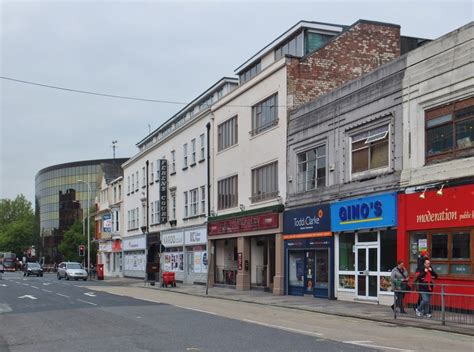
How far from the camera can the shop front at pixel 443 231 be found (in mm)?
18172

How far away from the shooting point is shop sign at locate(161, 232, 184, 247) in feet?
144

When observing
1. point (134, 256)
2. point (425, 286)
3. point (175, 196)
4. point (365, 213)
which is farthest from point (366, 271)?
point (134, 256)

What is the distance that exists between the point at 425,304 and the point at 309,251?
1020cm

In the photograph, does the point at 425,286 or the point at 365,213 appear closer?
the point at 425,286

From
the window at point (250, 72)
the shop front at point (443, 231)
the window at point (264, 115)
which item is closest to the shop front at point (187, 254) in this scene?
the window at point (264, 115)

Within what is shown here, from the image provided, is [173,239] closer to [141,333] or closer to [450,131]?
[450,131]

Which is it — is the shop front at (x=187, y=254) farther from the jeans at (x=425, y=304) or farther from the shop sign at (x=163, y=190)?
the jeans at (x=425, y=304)

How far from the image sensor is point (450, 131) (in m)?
19.3

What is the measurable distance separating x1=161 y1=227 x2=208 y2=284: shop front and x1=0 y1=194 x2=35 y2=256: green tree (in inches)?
3525

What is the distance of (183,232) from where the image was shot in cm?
4331

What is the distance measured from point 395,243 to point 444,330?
22.2ft

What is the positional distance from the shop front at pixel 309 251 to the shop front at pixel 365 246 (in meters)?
0.58

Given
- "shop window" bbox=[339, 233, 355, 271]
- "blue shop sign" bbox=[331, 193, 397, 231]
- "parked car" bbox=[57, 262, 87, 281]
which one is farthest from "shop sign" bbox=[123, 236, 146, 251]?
"blue shop sign" bbox=[331, 193, 397, 231]

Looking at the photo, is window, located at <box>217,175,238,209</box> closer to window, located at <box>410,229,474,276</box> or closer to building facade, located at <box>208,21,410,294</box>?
building facade, located at <box>208,21,410,294</box>
